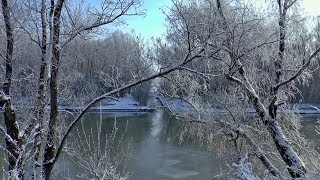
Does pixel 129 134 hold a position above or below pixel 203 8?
below

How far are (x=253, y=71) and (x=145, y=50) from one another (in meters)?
2.25

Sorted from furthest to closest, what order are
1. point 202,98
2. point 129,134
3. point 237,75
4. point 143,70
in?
point 129,134 → point 202,98 → point 237,75 → point 143,70

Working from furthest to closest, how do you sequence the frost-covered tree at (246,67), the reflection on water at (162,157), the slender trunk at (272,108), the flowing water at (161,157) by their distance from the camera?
the reflection on water at (162,157), the flowing water at (161,157), the slender trunk at (272,108), the frost-covered tree at (246,67)

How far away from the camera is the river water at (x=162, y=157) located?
14133mm

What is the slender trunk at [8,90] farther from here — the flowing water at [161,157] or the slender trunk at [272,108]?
the flowing water at [161,157]

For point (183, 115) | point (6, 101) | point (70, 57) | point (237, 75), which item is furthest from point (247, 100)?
point (6, 101)

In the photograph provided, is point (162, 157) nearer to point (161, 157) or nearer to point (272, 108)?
point (161, 157)

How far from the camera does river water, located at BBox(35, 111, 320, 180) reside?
1413 centimetres

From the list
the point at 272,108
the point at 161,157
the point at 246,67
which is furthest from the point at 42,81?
the point at 161,157

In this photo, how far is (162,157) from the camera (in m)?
16.8

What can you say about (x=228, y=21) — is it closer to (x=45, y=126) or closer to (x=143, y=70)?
(x=143, y=70)

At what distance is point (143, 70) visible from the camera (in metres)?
6.53

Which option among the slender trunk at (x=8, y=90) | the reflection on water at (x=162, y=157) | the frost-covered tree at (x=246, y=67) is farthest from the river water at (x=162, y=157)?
the slender trunk at (x=8, y=90)

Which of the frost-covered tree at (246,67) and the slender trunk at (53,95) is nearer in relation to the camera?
the slender trunk at (53,95)
